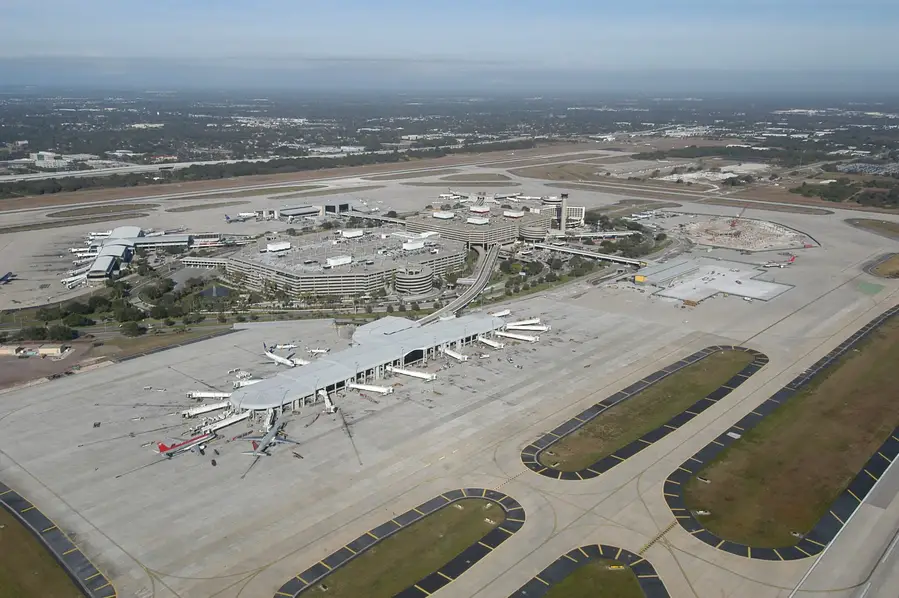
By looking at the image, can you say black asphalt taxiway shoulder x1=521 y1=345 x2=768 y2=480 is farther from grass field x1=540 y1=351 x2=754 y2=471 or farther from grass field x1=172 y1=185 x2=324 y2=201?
grass field x1=172 y1=185 x2=324 y2=201

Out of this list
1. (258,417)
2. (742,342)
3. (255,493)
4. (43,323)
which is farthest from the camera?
(43,323)

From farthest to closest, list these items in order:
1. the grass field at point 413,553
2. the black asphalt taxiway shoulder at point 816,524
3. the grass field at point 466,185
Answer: the grass field at point 466,185
the black asphalt taxiway shoulder at point 816,524
the grass field at point 413,553

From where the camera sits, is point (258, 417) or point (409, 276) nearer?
point (258, 417)

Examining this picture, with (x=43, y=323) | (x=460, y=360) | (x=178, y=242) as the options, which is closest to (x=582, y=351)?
(x=460, y=360)

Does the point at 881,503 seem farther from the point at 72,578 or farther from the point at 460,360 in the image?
the point at 72,578

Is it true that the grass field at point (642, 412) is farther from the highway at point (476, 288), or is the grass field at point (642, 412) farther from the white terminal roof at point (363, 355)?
the highway at point (476, 288)

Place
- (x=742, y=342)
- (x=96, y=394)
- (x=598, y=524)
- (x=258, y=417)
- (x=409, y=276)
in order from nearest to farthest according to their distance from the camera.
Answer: (x=598, y=524), (x=258, y=417), (x=96, y=394), (x=742, y=342), (x=409, y=276)

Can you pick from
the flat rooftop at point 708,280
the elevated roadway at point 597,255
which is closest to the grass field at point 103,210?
the elevated roadway at point 597,255

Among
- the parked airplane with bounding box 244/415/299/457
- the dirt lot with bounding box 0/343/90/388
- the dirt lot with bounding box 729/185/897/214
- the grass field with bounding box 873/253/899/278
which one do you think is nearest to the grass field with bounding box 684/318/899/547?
the parked airplane with bounding box 244/415/299/457
